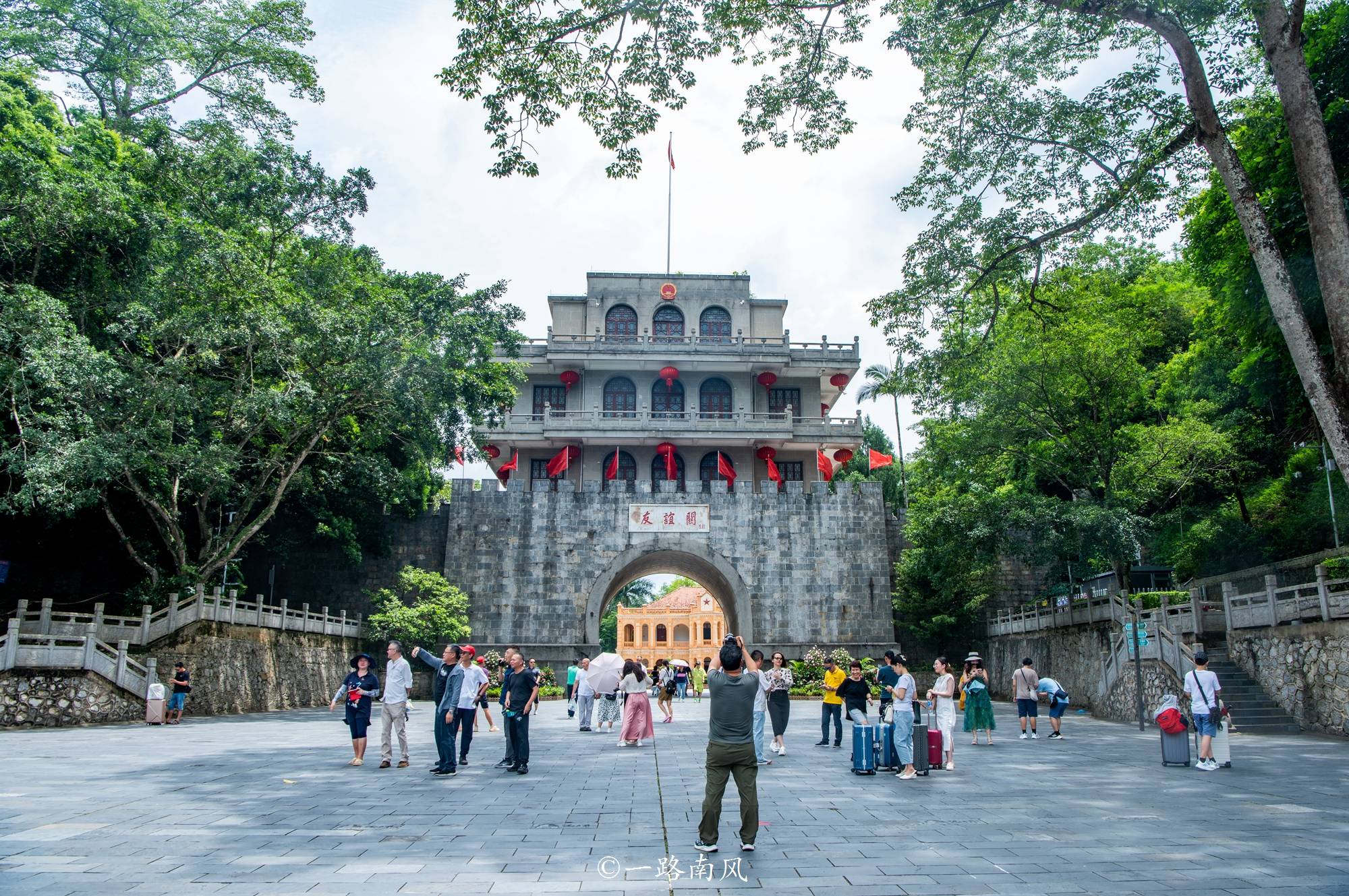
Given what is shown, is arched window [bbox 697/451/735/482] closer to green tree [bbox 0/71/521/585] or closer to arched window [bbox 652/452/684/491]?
arched window [bbox 652/452/684/491]

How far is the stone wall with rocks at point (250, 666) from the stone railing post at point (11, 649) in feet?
8.17

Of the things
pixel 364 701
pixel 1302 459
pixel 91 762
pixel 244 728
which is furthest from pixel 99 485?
pixel 1302 459

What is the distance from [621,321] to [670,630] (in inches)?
1265

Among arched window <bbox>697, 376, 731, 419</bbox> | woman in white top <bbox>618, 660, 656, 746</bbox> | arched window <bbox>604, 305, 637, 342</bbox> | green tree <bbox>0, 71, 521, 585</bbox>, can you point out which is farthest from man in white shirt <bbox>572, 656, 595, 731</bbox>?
arched window <bbox>604, 305, 637, 342</bbox>

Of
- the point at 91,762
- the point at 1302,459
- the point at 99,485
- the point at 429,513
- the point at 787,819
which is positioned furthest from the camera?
the point at 429,513

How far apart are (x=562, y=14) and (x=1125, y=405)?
17373 mm

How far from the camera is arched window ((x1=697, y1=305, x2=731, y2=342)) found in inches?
1318

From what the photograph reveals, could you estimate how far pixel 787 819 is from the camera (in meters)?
6.66

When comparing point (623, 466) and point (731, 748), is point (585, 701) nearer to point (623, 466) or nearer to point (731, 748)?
point (731, 748)

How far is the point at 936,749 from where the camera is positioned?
966 cm

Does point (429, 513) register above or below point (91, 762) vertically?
above

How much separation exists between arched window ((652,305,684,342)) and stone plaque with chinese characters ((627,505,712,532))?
29.3 ft

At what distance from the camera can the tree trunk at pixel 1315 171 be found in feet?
29.7

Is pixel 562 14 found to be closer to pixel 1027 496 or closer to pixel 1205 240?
pixel 1205 240
